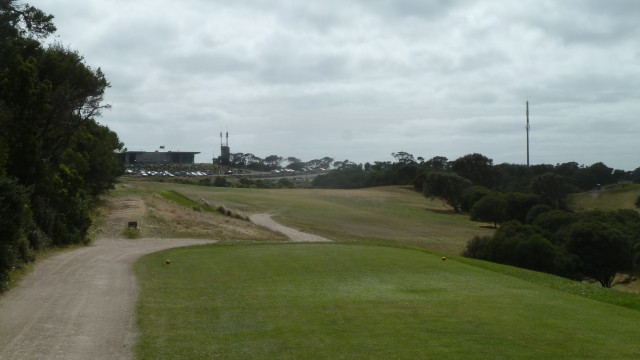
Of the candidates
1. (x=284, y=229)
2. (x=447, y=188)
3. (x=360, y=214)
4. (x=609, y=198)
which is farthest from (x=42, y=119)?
(x=609, y=198)

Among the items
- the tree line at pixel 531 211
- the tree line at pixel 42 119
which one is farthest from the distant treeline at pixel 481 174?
the tree line at pixel 42 119

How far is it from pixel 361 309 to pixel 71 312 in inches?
287

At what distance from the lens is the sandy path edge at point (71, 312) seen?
1387 cm

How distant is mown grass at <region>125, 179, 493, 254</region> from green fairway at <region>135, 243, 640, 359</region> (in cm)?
3218

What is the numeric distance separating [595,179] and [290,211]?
80.6 m

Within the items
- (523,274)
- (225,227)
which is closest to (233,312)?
(523,274)

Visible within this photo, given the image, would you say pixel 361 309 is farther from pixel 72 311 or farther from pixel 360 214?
pixel 360 214

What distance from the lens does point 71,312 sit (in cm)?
1816

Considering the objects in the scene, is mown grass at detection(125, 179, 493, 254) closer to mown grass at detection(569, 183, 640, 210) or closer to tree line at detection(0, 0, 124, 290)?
mown grass at detection(569, 183, 640, 210)

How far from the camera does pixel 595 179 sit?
14188cm

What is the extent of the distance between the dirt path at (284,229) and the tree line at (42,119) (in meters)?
19.9

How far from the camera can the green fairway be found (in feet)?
44.5

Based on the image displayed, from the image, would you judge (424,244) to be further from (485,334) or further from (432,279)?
(485,334)

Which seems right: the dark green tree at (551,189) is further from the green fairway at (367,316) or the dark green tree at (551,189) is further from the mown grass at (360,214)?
the green fairway at (367,316)
